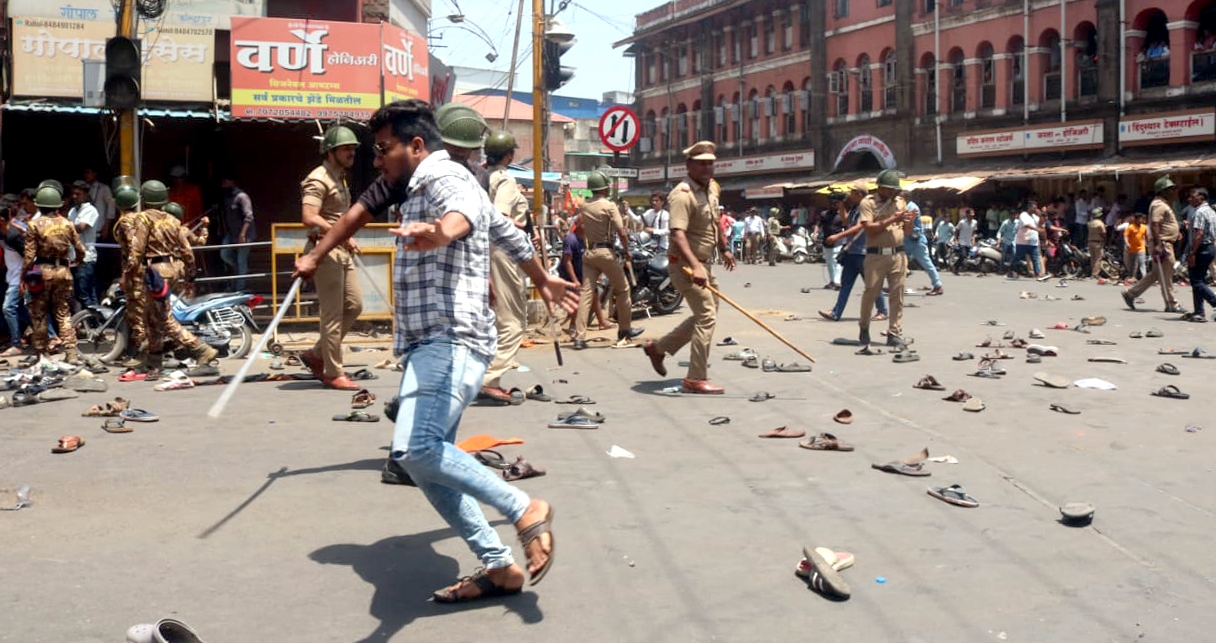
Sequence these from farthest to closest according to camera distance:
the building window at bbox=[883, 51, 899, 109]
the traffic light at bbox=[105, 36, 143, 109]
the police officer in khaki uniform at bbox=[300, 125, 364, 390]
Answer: the building window at bbox=[883, 51, 899, 109] < the traffic light at bbox=[105, 36, 143, 109] < the police officer in khaki uniform at bbox=[300, 125, 364, 390]

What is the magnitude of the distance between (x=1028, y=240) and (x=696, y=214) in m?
19.5

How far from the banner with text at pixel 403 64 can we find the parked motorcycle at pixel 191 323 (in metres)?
4.73

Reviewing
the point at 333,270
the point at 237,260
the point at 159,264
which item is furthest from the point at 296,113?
the point at 333,270

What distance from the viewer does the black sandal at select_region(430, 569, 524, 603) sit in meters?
4.31

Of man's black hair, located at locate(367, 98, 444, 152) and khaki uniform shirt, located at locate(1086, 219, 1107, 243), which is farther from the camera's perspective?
khaki uniform shirt, located at locate(1086, 219, 1107, 243)

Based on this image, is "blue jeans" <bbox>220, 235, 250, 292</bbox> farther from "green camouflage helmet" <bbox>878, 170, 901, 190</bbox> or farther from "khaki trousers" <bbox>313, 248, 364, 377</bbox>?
"green camouflage helmet" <bbox>878, 170, 901, 190</bbox>

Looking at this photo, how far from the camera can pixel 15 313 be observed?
1268 cm

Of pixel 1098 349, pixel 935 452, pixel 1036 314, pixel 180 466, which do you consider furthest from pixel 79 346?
pixel 1036 314

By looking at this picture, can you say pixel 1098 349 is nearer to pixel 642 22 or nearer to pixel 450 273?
pixel 450 273

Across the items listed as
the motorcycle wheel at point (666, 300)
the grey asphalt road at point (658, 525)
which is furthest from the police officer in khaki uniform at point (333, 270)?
the motorcycle wheel at point (666, 300)

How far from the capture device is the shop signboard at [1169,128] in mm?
32000

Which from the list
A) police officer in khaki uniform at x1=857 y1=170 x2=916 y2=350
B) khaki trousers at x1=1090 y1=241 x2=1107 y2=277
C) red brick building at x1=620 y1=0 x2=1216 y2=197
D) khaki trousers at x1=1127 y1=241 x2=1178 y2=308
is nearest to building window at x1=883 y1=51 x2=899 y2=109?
red brick building at x1=620 y1=0 x2=1216 y2=197

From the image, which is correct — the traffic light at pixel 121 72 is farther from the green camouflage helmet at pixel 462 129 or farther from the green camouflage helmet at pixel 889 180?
the green camouflage helmet at pixel 889 180

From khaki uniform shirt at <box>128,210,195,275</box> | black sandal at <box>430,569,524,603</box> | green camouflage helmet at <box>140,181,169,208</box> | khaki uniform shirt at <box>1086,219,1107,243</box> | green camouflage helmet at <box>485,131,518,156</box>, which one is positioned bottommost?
black sandal at <box>430,569,524,603</box>
